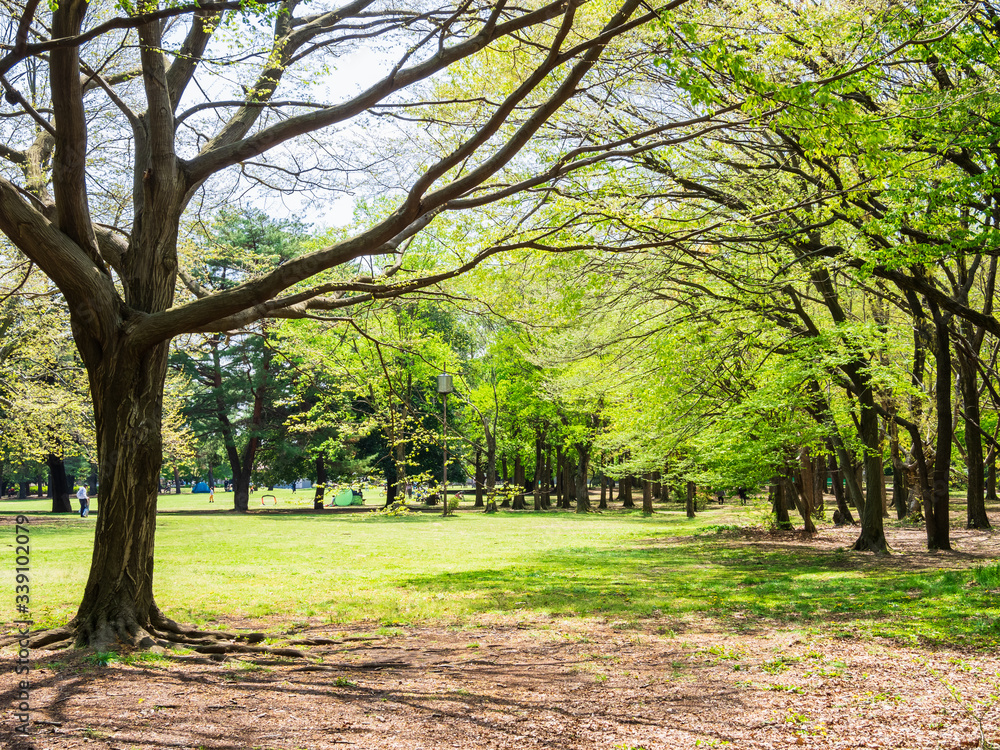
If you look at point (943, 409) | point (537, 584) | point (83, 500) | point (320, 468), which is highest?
point (943, 409)

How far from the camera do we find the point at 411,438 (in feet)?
34.4

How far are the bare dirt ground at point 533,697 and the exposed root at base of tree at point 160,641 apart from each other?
0.26 m

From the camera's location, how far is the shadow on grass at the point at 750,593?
7871 mm

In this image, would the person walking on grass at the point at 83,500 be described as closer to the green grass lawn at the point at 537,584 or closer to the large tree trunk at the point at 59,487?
the large tree trunk at the point at 59,487

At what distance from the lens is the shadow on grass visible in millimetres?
7871

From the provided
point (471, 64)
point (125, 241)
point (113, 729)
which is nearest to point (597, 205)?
point (471, 64)

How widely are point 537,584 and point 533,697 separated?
6.58m

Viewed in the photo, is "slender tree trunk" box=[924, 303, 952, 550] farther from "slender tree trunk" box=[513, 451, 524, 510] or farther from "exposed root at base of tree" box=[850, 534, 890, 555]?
"slender tree trunk" box=[513, 451, 524, 510]

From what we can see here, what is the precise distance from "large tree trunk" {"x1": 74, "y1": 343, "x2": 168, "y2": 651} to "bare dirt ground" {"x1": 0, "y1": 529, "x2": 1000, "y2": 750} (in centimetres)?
57

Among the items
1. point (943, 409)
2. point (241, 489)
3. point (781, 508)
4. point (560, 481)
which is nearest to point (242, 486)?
point (241, 489)

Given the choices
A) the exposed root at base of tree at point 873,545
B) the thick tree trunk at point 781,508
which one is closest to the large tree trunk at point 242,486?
the thick tree trunk at point 781,508

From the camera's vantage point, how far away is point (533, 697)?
17.9ft

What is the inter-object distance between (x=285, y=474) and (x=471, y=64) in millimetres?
36985

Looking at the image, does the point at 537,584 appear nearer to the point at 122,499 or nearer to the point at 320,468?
the point at 122,499
